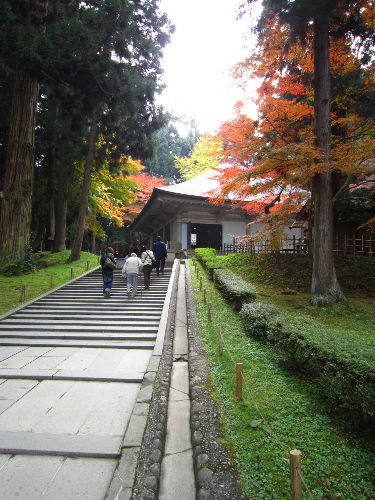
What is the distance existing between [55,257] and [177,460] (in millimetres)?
14749

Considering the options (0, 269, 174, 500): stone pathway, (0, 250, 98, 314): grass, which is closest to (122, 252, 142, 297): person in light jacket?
(0, 269, 174, 500): stone pathway

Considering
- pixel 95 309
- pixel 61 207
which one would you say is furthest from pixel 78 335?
pixel 61 207

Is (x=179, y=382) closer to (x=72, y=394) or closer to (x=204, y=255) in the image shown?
(x=72, y=394)

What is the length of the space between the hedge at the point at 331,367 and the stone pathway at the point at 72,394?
1.96 meters

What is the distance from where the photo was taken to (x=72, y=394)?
377 centimetres

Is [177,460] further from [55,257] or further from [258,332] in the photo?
[55,257]

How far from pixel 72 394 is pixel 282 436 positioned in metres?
2.58

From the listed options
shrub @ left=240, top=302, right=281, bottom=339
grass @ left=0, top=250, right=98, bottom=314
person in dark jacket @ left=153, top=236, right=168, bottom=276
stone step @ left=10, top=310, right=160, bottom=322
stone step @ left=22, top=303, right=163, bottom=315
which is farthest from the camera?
person in dark jacket @ left=153, top=236, right=168, bottom=276

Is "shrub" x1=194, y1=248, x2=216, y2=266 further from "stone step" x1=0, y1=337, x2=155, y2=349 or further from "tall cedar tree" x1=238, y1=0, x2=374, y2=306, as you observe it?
"stone step" x1=0, y1=337, x2=155, y2=349

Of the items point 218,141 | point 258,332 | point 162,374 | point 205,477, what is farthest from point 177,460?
point 218,141

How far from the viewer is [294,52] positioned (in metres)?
8.81

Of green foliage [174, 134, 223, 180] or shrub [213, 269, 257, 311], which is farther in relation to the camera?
green foliage [174, 134, 223, 180]

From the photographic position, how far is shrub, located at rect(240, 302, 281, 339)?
15.7 feet

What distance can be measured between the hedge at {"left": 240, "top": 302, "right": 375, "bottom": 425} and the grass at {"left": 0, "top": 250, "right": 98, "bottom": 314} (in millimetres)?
7258
